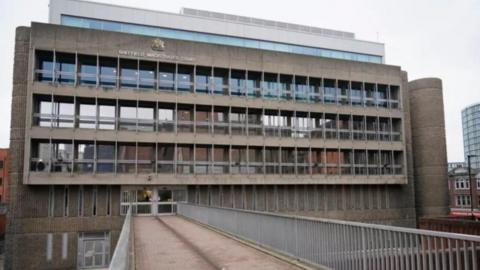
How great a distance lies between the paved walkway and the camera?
9.03 m

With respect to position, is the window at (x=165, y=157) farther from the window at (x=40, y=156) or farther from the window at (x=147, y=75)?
the window at (x=40, y=156)

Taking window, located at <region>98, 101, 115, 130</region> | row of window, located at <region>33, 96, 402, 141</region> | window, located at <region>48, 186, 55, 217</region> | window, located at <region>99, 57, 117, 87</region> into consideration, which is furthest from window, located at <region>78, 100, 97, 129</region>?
window, located at <region>48, 186, 55, 217</region>

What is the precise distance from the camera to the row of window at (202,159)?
25.7 m

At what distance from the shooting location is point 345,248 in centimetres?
761

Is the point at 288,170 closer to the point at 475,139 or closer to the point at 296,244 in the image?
the point at 296,244

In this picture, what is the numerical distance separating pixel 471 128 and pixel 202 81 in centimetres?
16177

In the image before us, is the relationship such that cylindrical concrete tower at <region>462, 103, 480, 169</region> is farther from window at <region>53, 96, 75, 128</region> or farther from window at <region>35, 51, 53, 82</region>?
window at <region>35, 51, 53, 82</region>

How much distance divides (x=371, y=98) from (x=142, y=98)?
19.9 metres

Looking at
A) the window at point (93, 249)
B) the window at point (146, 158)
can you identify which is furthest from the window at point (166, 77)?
the window at point (93, 249)

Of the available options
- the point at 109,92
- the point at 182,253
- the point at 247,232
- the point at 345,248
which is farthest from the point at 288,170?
the point at 345,248

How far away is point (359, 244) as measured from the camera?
732 cm

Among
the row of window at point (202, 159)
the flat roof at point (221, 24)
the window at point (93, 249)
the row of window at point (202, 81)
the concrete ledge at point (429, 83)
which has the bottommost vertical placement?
the window at point (93, 249)

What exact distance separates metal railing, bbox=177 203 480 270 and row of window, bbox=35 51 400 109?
59.8ft

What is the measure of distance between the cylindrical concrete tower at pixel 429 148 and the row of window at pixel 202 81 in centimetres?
270
